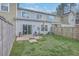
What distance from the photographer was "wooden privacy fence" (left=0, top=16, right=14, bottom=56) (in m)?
2.47

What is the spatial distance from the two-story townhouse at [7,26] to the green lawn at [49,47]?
76 mm

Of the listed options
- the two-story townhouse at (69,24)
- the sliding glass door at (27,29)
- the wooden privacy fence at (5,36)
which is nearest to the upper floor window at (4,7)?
the wooden privacy fence at (5,36)

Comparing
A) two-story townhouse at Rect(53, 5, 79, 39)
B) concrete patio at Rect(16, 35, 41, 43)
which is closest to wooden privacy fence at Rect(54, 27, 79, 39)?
two-story townhouse at Rect(53, 5, 79, 39)

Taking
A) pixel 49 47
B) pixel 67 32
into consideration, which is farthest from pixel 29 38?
pixel 67 32

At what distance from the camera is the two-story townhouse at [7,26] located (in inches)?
98.0

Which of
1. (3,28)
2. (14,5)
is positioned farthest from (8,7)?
(3,28)

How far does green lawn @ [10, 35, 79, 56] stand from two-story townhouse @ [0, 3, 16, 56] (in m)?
0.08

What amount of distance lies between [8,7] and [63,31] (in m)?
0.72

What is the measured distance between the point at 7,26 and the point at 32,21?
304 mm

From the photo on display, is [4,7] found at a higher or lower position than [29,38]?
higher

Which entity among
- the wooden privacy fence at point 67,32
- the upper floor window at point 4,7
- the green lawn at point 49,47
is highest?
the upper floor window at point 4,7

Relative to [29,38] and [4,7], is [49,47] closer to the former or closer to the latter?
[29,38]

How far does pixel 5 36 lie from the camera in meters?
2.50

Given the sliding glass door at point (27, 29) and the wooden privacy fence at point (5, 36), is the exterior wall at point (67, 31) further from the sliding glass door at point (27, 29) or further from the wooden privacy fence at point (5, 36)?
the wooden privacy fence at point (5, 36)
